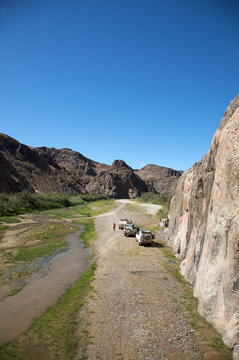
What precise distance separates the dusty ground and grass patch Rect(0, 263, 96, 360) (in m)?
0.67

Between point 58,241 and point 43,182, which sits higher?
point 43,182

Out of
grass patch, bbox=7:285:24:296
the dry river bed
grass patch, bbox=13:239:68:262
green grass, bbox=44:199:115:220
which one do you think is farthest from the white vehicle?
green grass, bbox=44:199:115:220

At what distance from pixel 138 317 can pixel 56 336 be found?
3.99 m

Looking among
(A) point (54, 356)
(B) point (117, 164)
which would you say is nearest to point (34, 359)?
(A) point (54, 356)

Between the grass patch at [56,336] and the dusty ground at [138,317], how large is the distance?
0.67m

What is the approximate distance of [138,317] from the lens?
1078 cm

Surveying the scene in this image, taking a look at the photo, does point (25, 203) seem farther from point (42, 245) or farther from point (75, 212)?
point (42, 245)

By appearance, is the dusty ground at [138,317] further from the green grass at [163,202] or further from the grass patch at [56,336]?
the green grass at [163,202]

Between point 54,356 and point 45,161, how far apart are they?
11744cm

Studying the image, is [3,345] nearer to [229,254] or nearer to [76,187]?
[229,254]

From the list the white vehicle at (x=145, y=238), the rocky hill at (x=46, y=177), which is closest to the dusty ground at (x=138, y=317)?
the white vehicle at (x=145, y=238)

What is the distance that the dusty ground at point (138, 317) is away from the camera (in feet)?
28.2

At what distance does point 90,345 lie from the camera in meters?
8.96

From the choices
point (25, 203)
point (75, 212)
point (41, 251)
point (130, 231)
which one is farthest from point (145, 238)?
point (25, 203)
